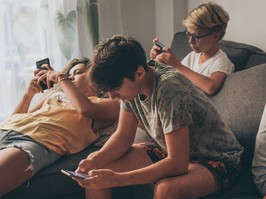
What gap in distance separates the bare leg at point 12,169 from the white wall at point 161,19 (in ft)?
4.73

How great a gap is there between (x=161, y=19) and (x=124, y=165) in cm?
172

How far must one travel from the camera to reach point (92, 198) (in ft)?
5.60

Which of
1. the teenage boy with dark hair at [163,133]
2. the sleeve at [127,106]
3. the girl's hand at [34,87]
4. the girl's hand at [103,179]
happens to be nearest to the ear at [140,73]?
the teenage boy with dark hair at [163,133]

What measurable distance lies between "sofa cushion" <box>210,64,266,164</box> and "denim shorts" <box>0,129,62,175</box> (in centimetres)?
82

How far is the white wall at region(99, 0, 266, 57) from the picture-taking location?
249 centimetres

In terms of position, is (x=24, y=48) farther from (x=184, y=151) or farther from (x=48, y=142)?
(x=184, y=151)

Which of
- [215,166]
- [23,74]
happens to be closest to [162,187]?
[215,166]

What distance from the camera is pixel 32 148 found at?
1.86 metres

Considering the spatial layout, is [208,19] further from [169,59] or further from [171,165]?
[171,165]

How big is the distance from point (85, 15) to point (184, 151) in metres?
1.72

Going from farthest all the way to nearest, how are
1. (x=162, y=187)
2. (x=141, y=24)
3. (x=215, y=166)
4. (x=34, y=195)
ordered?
(x=141, y=24), (x=34, y=195), (x=215, y=166), (x=162, y=187)

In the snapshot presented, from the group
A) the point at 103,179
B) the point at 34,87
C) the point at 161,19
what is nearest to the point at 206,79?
the point at 103,179

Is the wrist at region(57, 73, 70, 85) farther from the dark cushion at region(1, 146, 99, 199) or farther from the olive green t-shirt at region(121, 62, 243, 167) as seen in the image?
the olive green t-shirt at region(121, 62, 243, 167)

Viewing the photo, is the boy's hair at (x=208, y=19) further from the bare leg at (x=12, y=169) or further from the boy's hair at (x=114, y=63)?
the bare leg at (x=12, y=169)
